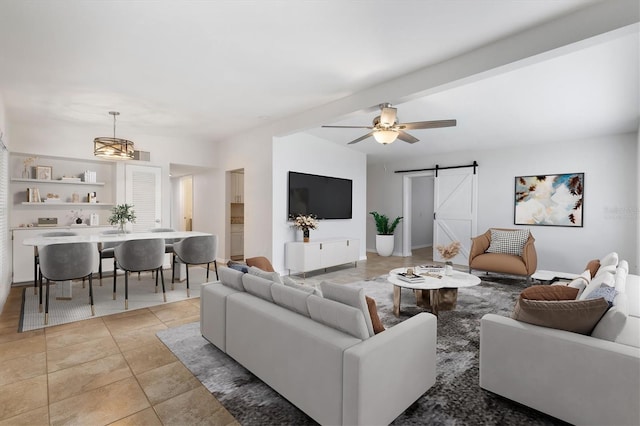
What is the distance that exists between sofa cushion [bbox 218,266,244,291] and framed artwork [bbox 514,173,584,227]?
581cm

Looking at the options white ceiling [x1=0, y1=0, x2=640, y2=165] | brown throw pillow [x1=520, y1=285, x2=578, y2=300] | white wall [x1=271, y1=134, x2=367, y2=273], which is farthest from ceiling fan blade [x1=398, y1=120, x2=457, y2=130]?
white wall [x1=271, y1=134, x2=367, y2=273]

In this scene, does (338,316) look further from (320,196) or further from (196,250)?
(320,196)

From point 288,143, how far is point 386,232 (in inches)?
143

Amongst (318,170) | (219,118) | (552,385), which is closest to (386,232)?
(318,170)

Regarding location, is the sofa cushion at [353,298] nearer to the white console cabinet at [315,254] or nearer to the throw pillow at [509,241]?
the white console cabinet at [315,254]

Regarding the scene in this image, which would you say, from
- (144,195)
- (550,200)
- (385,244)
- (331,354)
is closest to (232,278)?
(331,354)

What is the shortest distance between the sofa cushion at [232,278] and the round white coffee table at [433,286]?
67.6 inches

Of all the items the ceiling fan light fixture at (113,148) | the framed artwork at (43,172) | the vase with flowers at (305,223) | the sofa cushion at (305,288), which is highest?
the ceiling fan light fixture at (113,148)

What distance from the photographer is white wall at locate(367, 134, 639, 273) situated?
520cm

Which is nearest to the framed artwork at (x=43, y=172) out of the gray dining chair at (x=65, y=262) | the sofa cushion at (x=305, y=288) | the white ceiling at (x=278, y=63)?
the white ceiling at (x=278, y=63)

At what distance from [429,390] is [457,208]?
5641mm

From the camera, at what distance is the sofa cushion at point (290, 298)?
6.56 feet

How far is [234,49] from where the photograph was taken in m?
2.95

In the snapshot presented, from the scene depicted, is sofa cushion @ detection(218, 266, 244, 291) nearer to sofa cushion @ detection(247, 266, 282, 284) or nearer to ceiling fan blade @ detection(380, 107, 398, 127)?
sofa cushion @ detection(247, 266, 282, 284)
